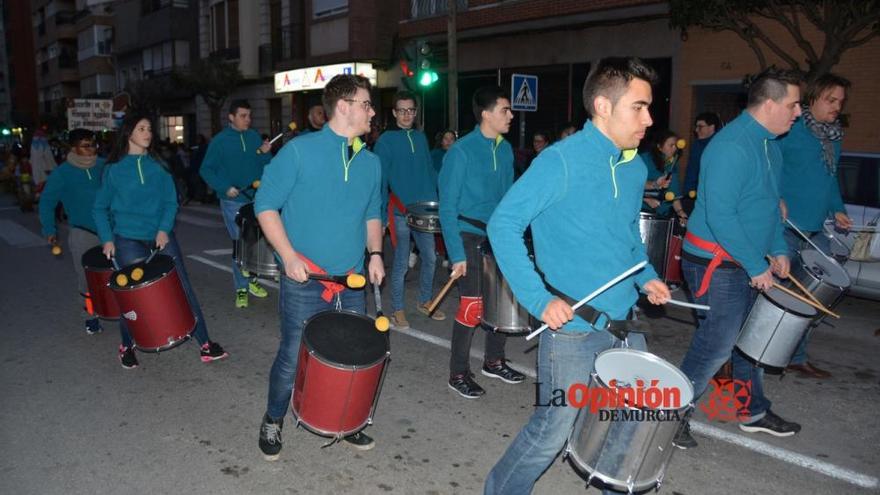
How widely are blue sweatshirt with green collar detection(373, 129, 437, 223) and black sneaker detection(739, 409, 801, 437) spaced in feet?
12.3

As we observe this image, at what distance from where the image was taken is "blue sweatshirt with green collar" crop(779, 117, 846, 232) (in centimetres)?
498

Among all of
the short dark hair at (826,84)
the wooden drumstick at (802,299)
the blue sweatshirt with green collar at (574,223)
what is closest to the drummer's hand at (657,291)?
the blue sweatshirt with green collar at (574,223)

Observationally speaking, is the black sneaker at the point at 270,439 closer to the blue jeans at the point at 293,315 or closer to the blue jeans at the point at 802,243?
the blue jeans at the point at 293,315

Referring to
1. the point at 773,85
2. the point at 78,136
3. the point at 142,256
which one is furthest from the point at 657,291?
the point at 78,136

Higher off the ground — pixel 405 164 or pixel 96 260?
pixel 405 164

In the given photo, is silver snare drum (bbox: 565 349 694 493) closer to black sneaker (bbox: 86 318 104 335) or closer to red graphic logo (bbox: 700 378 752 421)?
red graphic logo (bbox: 700 378 752 421)

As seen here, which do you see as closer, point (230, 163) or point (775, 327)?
point (775, 327)

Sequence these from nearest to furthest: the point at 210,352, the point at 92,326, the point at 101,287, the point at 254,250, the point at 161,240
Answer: the point at 161,240 → the point at 101,287 → the point at 210,352 → the point at 254,250 → the point at 92,326

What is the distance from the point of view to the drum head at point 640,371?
261 cm

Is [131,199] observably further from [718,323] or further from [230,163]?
[718,323]

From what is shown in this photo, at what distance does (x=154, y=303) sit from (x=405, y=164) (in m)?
2.92

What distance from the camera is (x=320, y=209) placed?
3617 millimetres

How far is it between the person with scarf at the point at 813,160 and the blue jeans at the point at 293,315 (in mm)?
3281

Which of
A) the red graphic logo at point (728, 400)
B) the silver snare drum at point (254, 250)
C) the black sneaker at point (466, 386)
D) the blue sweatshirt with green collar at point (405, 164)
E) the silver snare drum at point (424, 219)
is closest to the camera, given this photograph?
the red graphic logo at point (728, 400)
